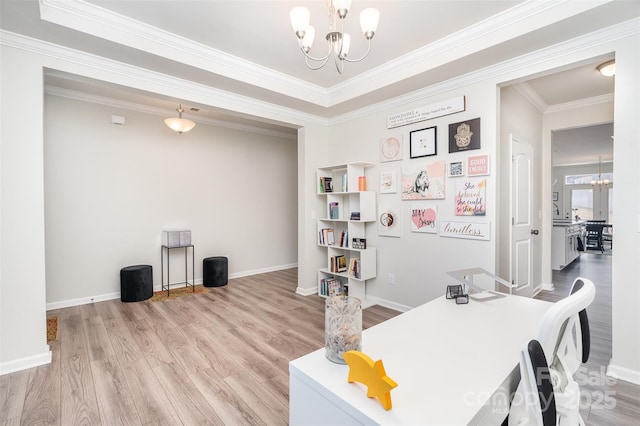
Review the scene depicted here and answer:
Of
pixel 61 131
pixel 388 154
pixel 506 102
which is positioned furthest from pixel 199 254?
pixel 506 102

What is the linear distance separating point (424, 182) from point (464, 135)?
0.62 m

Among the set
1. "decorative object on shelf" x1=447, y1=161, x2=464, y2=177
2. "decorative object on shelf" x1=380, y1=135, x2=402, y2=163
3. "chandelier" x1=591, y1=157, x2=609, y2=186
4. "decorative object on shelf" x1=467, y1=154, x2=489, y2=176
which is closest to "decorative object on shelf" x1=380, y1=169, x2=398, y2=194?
"decorative object on shelf" x1=380, y1=135, x2=402, y2=163

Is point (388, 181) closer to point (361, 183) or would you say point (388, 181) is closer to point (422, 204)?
point (361, 183)

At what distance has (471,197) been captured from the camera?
3018 mm

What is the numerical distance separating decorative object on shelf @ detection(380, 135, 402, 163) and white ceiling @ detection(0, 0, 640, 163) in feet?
1.71

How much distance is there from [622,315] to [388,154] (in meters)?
2.50

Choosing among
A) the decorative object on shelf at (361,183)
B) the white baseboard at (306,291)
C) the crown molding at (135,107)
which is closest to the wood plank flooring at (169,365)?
the white baseboard at (306,291)

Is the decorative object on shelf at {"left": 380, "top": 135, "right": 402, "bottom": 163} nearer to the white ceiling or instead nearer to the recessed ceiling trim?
the white ceiling

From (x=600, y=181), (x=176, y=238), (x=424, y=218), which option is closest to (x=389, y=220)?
(x=424, y=218)

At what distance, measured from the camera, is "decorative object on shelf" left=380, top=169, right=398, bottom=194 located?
3652 millimetres

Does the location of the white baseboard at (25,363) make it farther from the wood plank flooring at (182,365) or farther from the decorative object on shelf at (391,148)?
the decorative object on shelf at (391,148)

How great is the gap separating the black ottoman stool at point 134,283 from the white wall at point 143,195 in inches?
13.1

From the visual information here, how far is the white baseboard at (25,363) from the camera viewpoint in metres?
2.28

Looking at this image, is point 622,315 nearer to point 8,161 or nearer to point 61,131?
point 8,161
